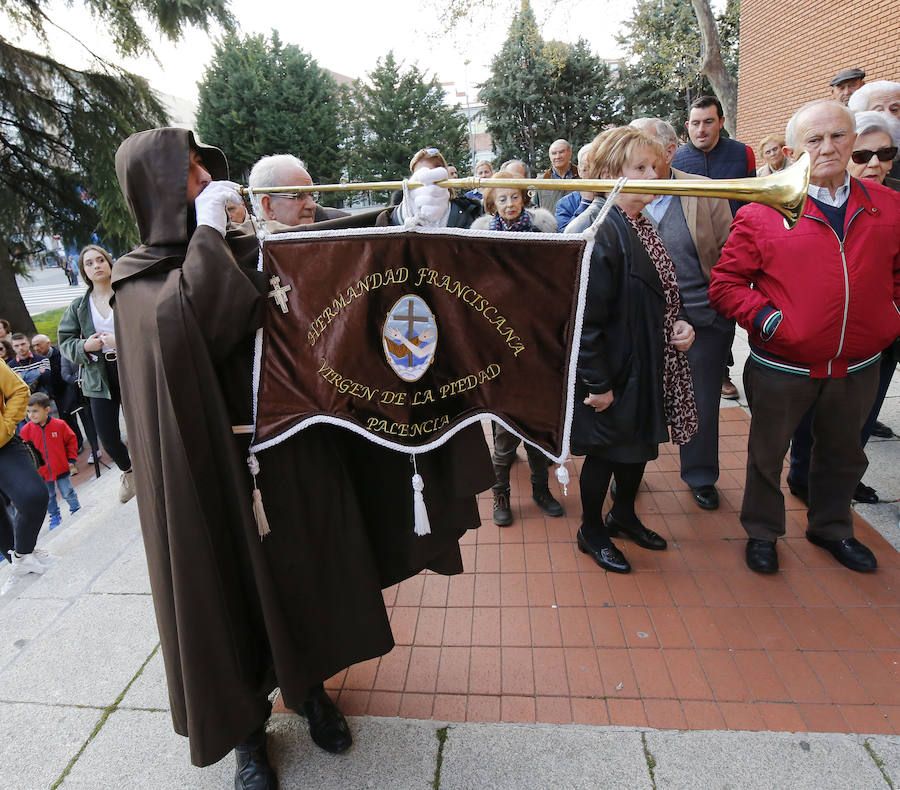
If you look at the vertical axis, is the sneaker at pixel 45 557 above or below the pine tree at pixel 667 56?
below

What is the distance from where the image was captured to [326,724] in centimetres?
228

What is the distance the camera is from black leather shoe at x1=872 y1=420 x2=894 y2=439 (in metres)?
4.29

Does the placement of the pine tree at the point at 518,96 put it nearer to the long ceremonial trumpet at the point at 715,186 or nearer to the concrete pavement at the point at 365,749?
the long ceremonial trumpet at the point at 715,186

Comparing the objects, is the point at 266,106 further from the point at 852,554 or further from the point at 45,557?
the point at 852,554

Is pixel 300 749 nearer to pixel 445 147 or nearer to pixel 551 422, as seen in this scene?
pixel 551 422

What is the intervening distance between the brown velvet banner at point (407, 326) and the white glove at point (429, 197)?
0.07 m

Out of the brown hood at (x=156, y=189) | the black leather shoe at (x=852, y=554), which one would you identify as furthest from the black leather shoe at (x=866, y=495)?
the brown hood at (x=156, y=189)

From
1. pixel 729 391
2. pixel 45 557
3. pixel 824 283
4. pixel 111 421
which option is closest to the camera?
pixel 824 283

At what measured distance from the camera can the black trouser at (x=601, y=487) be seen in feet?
10.2

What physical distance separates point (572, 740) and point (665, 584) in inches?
42.8

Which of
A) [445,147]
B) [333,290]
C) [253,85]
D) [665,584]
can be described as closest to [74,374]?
[333,290]

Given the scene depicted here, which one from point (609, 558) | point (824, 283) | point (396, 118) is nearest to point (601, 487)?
point (609, 558)

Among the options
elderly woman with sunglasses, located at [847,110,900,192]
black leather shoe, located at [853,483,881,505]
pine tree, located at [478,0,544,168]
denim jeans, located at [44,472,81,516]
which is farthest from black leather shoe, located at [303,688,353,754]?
pine tree, located at [478,0,544,168]

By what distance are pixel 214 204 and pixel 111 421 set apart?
3.71 meters
